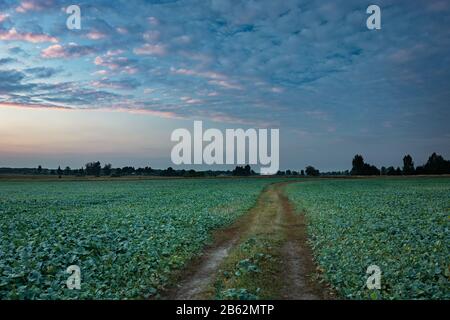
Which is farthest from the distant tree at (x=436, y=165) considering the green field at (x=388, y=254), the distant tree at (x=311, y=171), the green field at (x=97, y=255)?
the green field at (x=97, y=255)

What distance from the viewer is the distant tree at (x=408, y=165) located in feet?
556

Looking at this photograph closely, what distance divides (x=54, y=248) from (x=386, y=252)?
1507cm

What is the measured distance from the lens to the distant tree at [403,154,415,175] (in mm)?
169500

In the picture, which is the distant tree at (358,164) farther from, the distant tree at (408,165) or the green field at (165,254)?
the green field at (165,254)

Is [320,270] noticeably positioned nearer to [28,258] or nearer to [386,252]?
[386,252]

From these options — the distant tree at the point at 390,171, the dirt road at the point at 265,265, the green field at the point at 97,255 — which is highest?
the distant tree at the point at 390,171

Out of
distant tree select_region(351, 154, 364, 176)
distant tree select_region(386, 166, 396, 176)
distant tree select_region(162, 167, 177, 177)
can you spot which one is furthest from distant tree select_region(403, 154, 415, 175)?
distant tree select_region(162, 167, 177, 177)

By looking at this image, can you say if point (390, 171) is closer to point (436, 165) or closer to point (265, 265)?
point (436, 165)

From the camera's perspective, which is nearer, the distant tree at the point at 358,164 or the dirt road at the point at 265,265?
the dirt road at the point at 265,265

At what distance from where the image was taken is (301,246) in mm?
19125

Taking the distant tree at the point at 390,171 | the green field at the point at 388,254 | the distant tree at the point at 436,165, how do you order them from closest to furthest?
the green field at the point at 388,254
the distant tree at the point at 436,165
the distant tree at the point at 390,171

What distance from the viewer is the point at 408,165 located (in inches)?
6900

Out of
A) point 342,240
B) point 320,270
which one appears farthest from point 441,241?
point 320,270

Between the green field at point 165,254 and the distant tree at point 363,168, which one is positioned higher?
the distant tree at point 363,168
